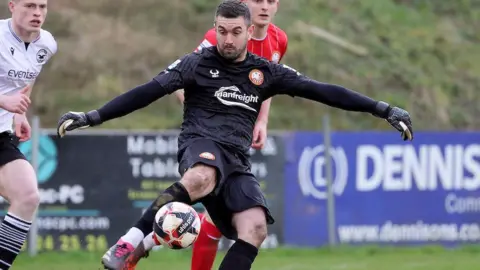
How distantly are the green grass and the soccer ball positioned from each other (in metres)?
4.53

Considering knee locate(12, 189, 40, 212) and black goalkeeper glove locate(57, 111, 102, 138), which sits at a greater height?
black goalkeeper glove locate(57, 111, 102, 138)

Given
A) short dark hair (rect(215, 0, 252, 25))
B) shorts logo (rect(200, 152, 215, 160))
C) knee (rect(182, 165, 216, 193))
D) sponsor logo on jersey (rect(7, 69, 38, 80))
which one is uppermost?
short dark hair (rect(215, 0, 252, 25))

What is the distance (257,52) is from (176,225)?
7.76 ft

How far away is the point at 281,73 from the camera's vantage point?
743 cm

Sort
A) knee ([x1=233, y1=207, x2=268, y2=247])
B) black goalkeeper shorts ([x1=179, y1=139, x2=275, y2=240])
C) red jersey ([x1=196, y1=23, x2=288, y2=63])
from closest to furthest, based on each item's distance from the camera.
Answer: knee ([x1=233, y1=207, x2=268, y2=247])
black goalkeeper shorts ([x1=179, y1=139, x2=275, y2=240])
red jersey ([x1=196, y1=23, x2=288, y2=63])

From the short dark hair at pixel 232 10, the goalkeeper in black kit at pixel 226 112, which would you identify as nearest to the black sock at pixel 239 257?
the goalkeeper in black kit at pixel 226 112

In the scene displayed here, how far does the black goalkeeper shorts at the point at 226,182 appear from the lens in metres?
7.05

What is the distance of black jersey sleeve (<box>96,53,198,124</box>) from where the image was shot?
705cm

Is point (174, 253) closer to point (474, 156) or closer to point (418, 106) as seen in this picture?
point (474, 156)

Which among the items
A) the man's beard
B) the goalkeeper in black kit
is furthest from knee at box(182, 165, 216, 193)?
the man's beard

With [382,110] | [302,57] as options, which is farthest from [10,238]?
[302,57]

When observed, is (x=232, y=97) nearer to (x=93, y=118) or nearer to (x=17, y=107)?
(x=93, y=118)

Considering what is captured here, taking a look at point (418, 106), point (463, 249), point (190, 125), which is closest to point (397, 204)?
point (463, 249)

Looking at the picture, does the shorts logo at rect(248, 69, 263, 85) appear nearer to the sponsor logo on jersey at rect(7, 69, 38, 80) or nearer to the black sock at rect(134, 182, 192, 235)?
the black sock at rect(134, 182, 192, 235)
